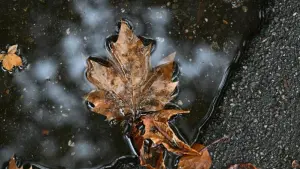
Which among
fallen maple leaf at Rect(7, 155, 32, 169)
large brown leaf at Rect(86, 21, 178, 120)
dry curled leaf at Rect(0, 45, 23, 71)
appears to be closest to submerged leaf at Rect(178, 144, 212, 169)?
large brown leaf at Rect(86, 21, 178, 120)

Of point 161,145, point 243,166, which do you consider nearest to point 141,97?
point 161,145

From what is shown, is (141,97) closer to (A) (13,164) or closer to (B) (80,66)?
(B) (80,66)

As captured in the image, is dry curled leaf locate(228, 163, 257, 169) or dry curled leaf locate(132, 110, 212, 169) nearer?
dry curled leaf locate(132, 110, 212, 169)

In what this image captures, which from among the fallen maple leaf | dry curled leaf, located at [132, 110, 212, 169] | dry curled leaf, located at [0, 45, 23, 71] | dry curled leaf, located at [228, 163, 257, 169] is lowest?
dry curled leaf, located at [228, 163, 257, 169]

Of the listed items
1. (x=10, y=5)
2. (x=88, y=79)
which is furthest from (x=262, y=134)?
(x=10, y=5)

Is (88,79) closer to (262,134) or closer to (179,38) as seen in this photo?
(179,38)

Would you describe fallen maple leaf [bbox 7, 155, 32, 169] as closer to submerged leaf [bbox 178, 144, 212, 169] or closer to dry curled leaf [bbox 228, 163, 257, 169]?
submerged leaf [bbox 178, 144, 212, 169]

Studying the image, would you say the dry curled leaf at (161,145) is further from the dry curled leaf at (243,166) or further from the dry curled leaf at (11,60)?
the dry curled leaf at (11,60)

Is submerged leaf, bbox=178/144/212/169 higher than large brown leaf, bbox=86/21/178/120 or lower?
lower
